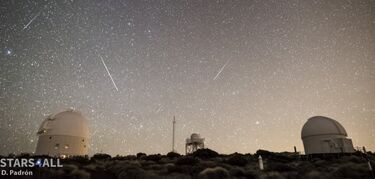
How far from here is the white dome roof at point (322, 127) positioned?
34.2m

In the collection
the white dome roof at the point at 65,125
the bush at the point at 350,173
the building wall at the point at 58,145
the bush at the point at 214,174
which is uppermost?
the white dome roof at the point at 65,125

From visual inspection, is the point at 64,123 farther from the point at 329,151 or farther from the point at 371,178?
the point at 329,151

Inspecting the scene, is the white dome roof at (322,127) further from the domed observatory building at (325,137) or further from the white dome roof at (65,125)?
the white dome roof at (65,125)

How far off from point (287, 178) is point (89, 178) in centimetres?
1079

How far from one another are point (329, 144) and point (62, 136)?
3677 centimetres

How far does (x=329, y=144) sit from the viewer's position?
33.2 meters

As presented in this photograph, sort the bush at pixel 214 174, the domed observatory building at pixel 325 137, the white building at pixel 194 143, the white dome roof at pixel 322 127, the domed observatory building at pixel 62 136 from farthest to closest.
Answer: the white building at pixel 194 143 < the white dome roof at pixel 322 127 < the domed observatory building at pixel 325 137 < the domed observatory building at pixel 62 136 < the bush at pixel 214 174

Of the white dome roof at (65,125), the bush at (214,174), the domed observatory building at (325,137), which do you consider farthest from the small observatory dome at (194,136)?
the bush at (214,174)

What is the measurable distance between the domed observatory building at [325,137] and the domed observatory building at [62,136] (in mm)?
32974

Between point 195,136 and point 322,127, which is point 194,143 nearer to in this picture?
point 195,136

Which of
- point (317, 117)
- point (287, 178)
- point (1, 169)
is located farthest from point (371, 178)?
point (317, 117)

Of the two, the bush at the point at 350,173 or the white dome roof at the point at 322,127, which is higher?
the white dome roof at the point at 322,127

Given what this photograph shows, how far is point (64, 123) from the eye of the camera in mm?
32594

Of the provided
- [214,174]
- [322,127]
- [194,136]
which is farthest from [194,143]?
[214,174]
